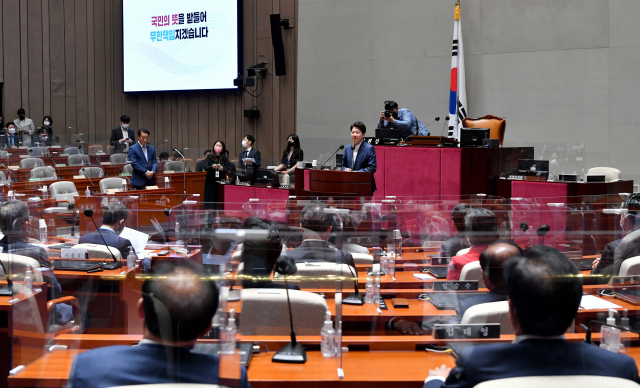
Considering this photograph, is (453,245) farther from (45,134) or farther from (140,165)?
(45,134)

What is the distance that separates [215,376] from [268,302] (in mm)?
672

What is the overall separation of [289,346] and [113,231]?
2.50 meters

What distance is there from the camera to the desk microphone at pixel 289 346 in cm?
216

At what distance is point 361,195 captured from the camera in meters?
6.63

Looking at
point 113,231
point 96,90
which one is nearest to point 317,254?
point 113,231

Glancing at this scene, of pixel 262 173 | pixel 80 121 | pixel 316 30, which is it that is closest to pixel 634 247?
pixel 262 173

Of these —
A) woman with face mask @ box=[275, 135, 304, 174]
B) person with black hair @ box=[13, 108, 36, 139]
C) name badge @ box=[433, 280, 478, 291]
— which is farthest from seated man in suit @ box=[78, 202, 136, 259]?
person with black hair @ box=[13, 108, 36, 139]

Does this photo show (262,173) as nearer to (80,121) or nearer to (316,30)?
(316,30)

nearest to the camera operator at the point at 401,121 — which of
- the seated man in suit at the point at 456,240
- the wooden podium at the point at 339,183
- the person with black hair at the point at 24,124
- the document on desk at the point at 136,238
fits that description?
the wooden podium at the point at 339,183

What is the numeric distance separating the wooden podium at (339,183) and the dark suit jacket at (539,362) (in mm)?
5025

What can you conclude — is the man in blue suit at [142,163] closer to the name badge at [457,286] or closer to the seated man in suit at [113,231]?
the seated man in suit at [113,231]

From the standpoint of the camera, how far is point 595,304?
2.82m

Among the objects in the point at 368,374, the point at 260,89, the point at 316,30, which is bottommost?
the point at 368,374

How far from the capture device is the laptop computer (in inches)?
108
